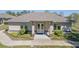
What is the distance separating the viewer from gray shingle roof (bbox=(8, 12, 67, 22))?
224 inches

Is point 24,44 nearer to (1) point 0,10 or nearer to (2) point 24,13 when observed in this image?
(2) point 24,13

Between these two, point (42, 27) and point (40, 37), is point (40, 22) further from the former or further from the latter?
point (40, 37)

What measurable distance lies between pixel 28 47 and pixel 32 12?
123 centimetres

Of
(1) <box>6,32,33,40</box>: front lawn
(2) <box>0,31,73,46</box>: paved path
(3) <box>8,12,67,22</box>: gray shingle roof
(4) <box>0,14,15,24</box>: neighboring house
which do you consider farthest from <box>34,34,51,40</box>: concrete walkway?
(4) <box>0,14,15,24</box>: neighboring house

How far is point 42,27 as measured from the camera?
6133 mm

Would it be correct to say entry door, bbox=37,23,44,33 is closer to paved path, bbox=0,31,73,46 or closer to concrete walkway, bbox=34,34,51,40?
concrete walkway, bbox=34,34,51,40

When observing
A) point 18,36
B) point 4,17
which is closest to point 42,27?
point 18,36

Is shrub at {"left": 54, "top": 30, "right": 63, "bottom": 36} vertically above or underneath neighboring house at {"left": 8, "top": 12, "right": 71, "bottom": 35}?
underneath

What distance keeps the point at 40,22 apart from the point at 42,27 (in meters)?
0.21

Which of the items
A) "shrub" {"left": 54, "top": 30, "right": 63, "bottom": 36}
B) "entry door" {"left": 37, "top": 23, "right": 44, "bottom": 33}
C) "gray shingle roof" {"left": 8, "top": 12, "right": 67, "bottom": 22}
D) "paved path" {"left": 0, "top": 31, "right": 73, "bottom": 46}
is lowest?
"paved path" {"left": 0, "top": 31, "right": 73, "bottom": 46}

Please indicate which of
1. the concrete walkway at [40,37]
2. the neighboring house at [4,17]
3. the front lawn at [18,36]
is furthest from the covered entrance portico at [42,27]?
the neighboring house at [4,17]

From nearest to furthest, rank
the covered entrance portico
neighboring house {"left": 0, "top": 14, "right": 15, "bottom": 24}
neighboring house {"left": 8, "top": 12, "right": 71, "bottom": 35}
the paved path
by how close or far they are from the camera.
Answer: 1. neighboring house {"left": 0, "top": 14, "right": 15, "bottom": 24}
2. the paved path
3. neighboring house {"left": 8, "top": 12, "right": 71, "bottom": 35}
4. the covered entrance portico

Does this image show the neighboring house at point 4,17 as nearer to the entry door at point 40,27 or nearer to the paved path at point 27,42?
the paved path at point 27,42
